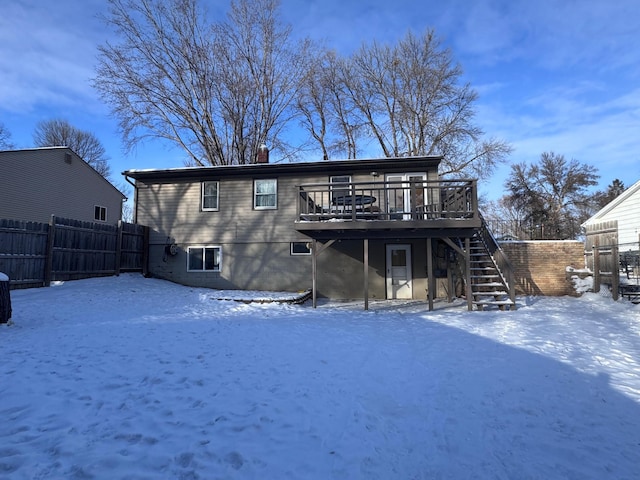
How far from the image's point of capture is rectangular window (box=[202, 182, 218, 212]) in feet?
44.3

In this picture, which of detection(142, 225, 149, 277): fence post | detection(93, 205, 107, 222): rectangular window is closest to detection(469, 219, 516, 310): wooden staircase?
detection(142, 225, 149, 277): fence post

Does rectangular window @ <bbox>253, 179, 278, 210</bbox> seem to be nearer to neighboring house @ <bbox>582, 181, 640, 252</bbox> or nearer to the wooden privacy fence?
the wooden privacy fence

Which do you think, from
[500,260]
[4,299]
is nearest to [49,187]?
[4,299]

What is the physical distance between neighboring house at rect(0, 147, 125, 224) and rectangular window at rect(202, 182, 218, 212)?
9811 mm

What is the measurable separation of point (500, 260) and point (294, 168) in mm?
7357

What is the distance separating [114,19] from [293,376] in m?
23.5

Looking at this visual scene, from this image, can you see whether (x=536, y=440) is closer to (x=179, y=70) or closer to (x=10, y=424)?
(x=10, y=424)

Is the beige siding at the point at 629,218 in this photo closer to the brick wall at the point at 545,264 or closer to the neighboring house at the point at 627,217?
the neighboring house at the point at 627,217

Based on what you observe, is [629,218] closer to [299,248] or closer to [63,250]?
[299,248]

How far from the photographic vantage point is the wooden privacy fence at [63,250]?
9.03m

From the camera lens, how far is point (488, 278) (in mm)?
10562

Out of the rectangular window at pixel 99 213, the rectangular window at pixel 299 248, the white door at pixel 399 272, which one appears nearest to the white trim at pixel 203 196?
the rectangular window at pixel 299 248

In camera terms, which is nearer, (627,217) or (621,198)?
(627,217)

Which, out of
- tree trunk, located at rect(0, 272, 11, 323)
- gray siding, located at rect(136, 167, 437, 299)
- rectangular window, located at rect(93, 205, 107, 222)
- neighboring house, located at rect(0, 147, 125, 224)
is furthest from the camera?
rectangular window, located at rect(93, 205, 107, 222)
